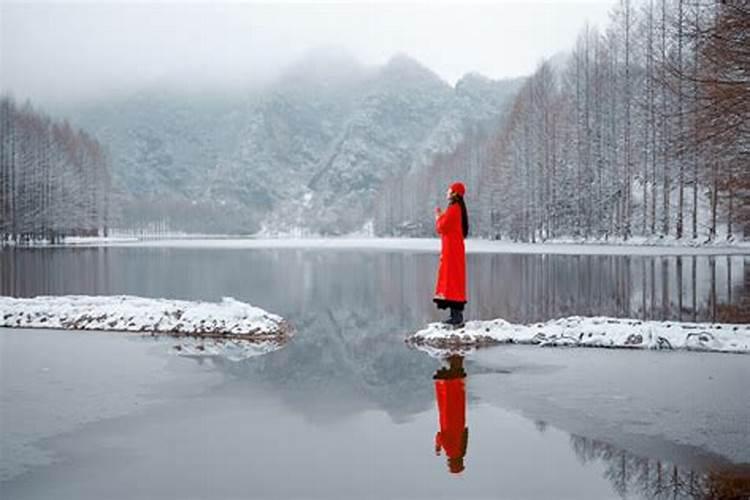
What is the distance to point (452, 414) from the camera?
675 centimetres

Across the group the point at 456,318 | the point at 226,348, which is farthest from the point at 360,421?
the point at 456,318

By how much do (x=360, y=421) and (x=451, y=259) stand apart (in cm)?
578

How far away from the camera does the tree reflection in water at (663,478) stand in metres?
4.64

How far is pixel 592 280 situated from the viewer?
2350 centimetres

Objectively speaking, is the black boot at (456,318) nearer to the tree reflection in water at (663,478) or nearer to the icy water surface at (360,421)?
the icy water surface at (360,421)

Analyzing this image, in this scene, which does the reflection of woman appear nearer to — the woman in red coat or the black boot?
the black boot

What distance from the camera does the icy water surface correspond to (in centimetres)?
488

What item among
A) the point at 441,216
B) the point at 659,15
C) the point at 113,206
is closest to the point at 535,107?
the point at 659,15

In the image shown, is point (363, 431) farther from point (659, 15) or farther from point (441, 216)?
point (659, 15)

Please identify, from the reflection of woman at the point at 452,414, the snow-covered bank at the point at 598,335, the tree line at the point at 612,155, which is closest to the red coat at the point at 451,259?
the snow-covered bank at the point at 598,335

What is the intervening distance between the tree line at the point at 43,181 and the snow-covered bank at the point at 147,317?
62.1 metres

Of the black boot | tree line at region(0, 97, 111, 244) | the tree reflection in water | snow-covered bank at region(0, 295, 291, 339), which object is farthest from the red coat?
tree line at region(0, 97, 111, 244)

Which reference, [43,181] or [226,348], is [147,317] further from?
[43,181]

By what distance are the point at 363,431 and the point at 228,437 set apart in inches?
48.8
